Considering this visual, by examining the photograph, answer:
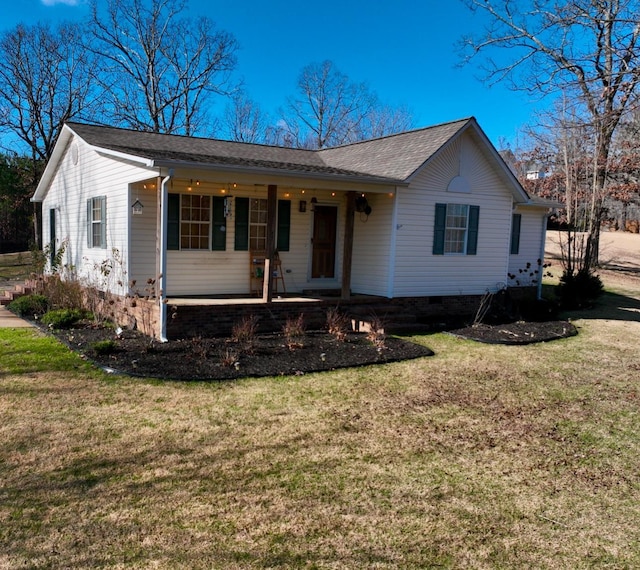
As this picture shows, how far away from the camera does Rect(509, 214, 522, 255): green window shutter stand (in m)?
15.9

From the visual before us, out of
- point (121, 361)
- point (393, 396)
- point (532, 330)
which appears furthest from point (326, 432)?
point (532, 330)

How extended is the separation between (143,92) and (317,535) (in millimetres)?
30637

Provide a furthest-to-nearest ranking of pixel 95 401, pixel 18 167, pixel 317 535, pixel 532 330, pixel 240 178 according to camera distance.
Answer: pixel 18 167
pixel 532 330
pixel 240 178
pixel 95 401
pixel 317 535

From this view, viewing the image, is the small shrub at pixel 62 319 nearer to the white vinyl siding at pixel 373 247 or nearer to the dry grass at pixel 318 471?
the dry grass at pixel 318 471

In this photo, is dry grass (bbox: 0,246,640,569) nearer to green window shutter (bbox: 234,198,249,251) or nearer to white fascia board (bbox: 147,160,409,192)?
white fascia board (bbox: 147,160,409,192)

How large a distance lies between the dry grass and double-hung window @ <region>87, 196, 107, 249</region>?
4335mm

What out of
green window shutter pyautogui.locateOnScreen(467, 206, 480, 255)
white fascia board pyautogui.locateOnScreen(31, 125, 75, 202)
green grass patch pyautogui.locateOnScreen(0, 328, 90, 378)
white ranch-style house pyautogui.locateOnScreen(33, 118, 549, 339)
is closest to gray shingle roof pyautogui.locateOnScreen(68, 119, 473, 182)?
white ranch-style house pyautogui.locateOnScreen(33, 118, 549, 339)

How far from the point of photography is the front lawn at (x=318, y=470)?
11.2 ft

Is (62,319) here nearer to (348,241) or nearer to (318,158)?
(348,241)

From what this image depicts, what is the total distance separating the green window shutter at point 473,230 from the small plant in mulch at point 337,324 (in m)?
4.14

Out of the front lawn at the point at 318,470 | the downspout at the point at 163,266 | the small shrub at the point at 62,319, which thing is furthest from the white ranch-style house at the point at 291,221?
the front lawn at the point at 318,470

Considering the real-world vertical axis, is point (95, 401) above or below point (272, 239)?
below

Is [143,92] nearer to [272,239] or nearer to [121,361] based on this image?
[272,239]

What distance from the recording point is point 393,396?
21.6 ft
